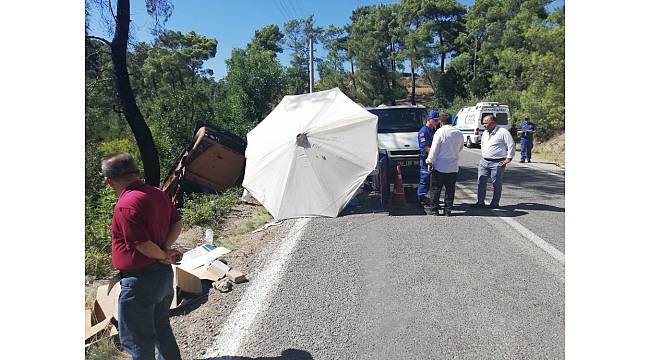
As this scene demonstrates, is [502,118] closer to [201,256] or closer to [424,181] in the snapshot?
[424,181]

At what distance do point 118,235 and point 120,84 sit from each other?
9.21 m

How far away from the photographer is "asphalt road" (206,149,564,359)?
3615mm

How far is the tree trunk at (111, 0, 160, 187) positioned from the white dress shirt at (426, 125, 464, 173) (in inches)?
280

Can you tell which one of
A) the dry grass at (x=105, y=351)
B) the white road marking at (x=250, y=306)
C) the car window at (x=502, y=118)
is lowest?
the dry grass at (x=105, y=351)

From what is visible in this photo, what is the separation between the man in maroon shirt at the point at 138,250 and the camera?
2.88 metres


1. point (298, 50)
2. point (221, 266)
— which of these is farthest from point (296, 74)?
point (221, 266)

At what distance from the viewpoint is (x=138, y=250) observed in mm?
2889

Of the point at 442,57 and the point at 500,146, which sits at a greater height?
the point at 442,57

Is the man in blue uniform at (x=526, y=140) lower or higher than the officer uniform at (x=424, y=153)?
higher

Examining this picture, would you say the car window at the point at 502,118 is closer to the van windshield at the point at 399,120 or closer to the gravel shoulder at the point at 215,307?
the van windshield at the point at 399,120

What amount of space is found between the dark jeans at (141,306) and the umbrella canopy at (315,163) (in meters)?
4.49

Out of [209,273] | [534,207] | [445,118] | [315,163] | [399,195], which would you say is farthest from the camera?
[399,195]

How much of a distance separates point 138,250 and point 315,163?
4.80 meters

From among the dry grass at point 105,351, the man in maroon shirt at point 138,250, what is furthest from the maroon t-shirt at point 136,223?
the dry grass at point 105,351
